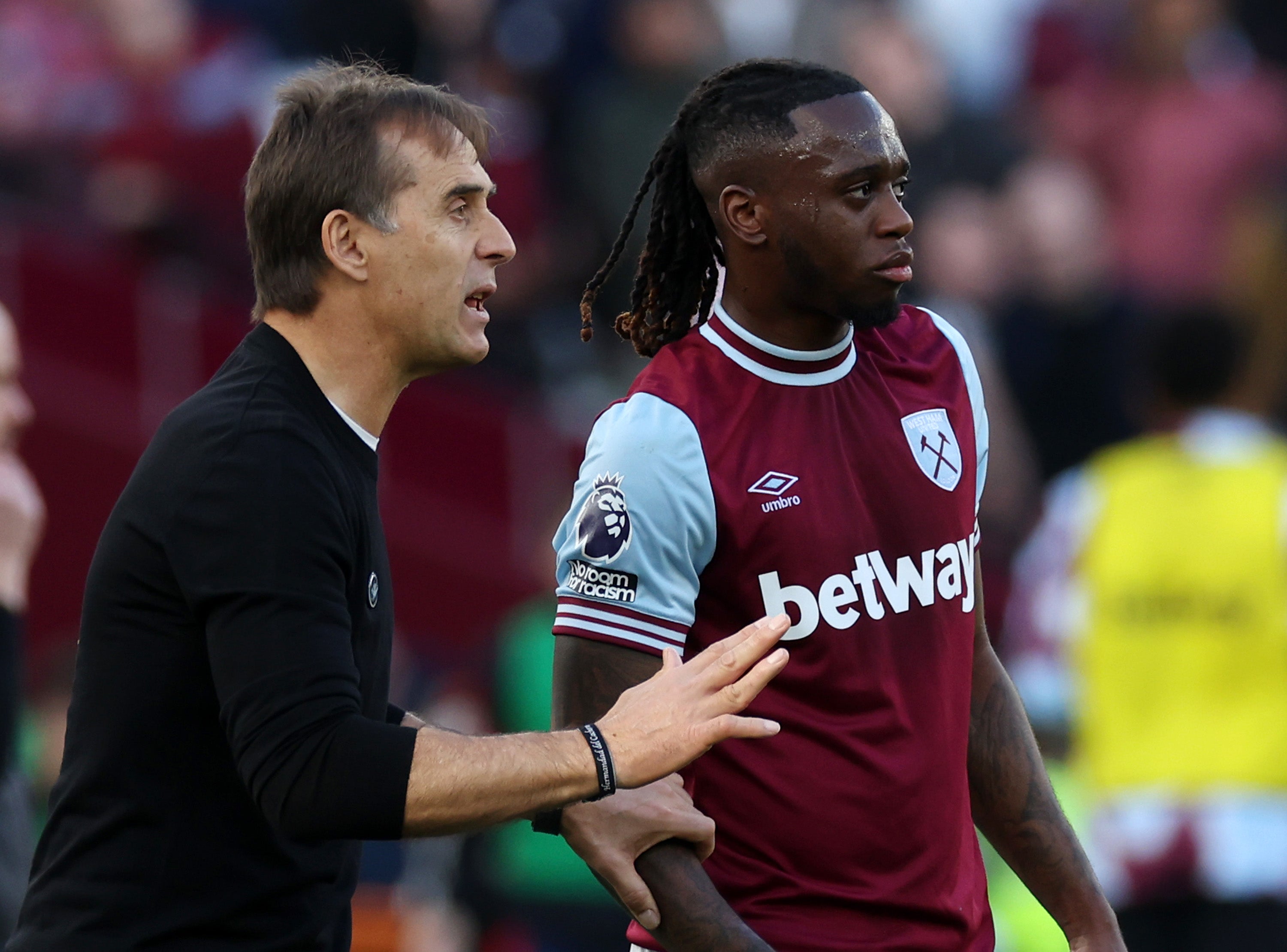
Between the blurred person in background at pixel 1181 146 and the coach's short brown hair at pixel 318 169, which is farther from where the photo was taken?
the blurred person in background at pixel 1181 146

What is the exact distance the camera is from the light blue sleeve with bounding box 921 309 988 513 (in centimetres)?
383

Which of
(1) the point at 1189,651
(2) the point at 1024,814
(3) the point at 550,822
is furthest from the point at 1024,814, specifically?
(1) the point at 1189,651

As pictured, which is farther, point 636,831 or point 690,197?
point 690,197

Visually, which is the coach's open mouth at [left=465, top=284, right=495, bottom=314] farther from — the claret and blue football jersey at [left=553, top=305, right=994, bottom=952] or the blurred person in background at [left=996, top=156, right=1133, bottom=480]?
the blurred person in background at [left=996, top=156, right=1133, bottom=480]

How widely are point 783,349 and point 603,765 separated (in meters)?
0.94

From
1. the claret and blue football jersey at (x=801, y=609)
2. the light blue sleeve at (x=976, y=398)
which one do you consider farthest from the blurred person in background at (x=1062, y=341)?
the claret and blue football jersey at (x=801, y=609)

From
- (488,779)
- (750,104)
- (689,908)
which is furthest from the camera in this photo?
(750,104)

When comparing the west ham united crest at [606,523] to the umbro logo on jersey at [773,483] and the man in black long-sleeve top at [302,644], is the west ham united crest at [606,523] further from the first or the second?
the man in black long-sleeve top at [302,644]

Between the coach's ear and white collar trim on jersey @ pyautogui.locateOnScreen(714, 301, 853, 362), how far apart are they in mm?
687

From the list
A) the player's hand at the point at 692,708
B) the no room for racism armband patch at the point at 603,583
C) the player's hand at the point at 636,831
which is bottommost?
the player's hand at the point at 636,831

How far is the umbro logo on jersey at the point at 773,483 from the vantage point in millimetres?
3475

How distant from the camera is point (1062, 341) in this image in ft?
31.8

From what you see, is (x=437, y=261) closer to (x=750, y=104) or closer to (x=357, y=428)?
(x=357, y=428)

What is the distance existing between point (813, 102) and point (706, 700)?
1.13 metres
